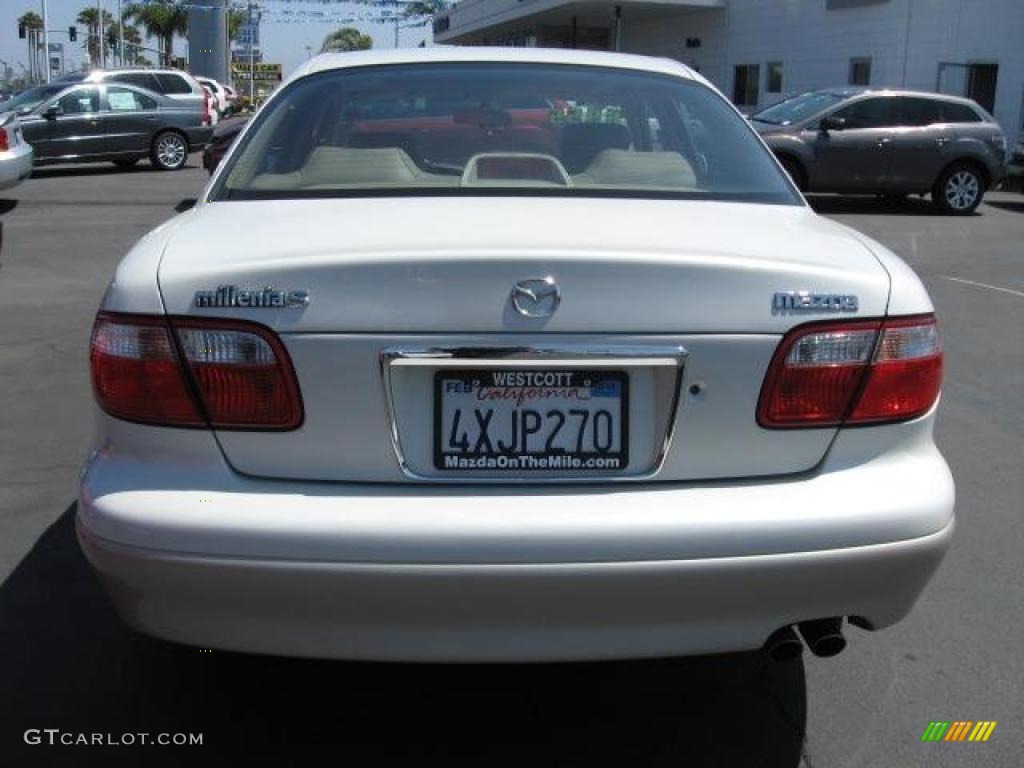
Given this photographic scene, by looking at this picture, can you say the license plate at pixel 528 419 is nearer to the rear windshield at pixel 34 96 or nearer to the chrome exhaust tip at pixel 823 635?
the chrome exhaust tip at pixel 823 635

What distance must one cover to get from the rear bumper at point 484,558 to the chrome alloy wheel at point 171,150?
62.4ft

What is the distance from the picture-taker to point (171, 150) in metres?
20.5

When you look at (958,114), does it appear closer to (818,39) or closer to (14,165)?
(14,165)

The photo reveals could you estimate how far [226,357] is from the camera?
96.2 inches

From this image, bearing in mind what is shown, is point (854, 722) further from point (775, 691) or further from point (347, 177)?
point (347, 177)

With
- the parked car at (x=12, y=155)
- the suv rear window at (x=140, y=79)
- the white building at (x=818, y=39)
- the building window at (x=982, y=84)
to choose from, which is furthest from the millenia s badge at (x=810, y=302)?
the building window at (x=982, y=84)

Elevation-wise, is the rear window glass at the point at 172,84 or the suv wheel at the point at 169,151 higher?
the rear window glass at the point at 172,84

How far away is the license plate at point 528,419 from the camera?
95.3 inches

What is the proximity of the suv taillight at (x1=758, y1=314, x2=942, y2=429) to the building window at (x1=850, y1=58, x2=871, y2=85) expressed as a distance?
28.7m

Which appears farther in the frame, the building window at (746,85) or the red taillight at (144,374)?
Result: the building window at (746,85)

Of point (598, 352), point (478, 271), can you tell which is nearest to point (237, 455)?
point (478, 271)

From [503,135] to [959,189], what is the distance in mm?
14156

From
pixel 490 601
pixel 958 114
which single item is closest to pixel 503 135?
pixel 490 601

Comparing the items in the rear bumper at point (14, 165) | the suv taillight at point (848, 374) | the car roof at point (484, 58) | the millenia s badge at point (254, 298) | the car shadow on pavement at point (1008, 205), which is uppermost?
the car roof at point (484, 58)
